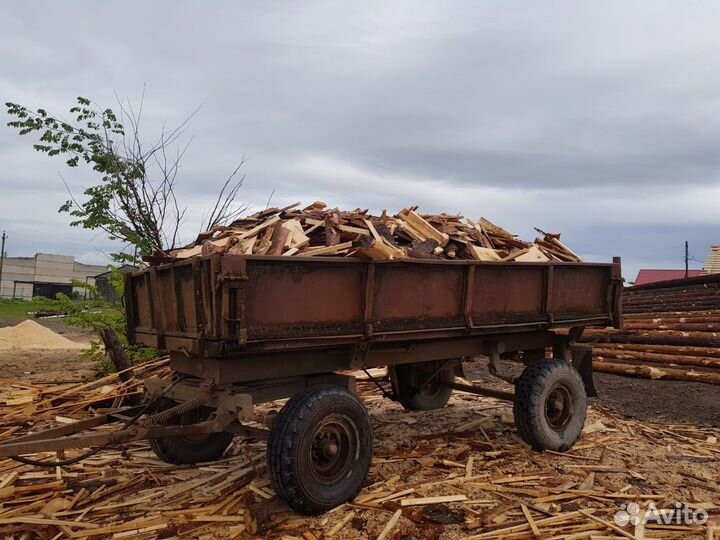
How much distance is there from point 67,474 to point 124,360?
13.3 ft

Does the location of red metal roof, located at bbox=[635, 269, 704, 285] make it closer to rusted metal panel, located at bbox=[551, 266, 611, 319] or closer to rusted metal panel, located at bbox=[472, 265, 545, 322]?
rusted metal panel, located at bbox=[551, 266, 611, 319]

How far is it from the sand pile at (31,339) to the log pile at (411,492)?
41.1 ft

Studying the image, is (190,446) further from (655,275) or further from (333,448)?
(655,275)

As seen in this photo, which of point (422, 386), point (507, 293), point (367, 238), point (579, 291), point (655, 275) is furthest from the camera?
point (655, 275)

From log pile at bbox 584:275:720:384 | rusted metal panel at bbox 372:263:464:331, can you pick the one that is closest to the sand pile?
log pile at bbox 584:275:720:384

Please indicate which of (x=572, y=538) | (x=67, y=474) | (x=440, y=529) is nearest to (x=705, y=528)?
(x=572, y=538)

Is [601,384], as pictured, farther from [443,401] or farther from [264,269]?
[264,269]

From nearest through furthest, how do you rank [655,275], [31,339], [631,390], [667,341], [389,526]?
[389,526]
[631,390]
[667,341]
[31,339]
[655,275]

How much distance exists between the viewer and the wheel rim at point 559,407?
6457 millimetres

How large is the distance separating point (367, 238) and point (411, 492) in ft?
7.47

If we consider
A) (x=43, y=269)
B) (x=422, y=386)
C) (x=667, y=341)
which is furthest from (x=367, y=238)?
(x=43, y=269)

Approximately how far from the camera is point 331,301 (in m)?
4.76

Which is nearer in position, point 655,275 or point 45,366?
point 45,366

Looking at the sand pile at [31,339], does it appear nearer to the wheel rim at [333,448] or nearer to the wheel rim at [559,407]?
the wheel rim at [333,448]
